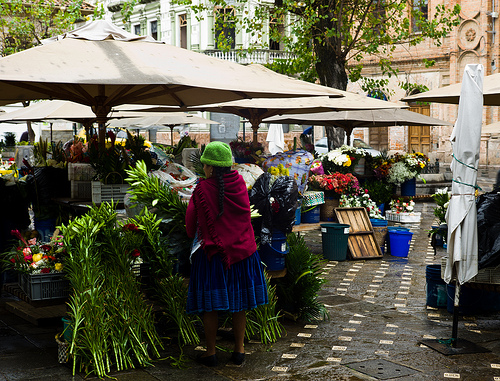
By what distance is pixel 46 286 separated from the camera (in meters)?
5.20

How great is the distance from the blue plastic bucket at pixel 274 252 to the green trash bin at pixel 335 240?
360 centimetres

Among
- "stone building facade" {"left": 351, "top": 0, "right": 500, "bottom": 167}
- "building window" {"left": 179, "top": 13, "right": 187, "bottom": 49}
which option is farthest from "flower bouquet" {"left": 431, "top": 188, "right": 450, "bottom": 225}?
"building window" {"left": 179, "top": 13, "right": 187, "bottom": 49}

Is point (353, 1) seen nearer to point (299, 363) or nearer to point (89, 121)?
point (89, 121)

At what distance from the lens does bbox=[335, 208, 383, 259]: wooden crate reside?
Answer: 32.3 feet

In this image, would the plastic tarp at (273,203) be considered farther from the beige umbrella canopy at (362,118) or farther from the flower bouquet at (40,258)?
the beige umbrella canopy at (362,118)

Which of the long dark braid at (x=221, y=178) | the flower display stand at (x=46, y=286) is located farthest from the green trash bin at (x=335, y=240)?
the flower display stand at (x=46, y=286)

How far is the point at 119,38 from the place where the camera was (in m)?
6.01

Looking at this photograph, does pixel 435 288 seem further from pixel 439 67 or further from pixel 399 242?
pixel 439 67

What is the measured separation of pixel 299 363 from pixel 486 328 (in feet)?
7.21

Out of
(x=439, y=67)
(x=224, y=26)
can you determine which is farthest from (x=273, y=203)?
(x=439, y=67)

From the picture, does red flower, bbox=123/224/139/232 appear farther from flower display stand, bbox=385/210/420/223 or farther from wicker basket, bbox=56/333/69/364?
flower display stand, bbox=385/210/420/223

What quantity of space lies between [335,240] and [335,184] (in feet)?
4.68

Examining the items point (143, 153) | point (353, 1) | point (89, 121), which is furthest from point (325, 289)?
point (353, 1)

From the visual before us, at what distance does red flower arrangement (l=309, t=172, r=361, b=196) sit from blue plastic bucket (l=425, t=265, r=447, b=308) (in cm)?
387
